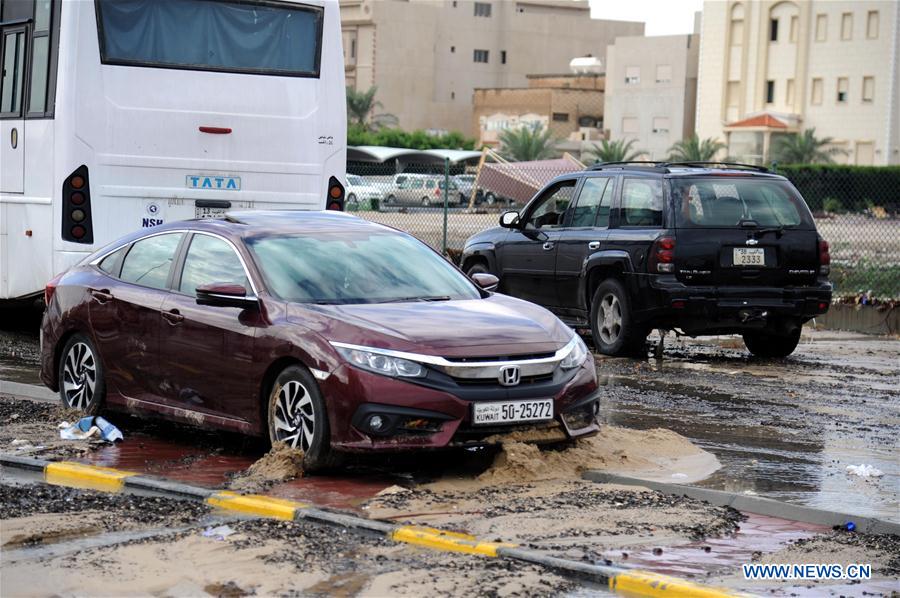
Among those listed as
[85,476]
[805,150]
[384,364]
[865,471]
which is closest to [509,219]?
[865,471]

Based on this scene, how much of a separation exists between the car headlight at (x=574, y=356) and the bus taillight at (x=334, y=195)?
7.27 metres

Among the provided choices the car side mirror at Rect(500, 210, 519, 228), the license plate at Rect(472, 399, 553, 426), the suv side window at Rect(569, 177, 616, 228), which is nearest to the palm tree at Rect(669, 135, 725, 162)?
the car side mirror at Rect(500, 210, 519, 228)

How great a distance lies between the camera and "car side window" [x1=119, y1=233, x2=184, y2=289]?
1019 cm

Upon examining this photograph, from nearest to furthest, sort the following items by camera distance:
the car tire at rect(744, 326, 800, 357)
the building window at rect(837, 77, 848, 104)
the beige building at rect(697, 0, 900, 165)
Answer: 1. the car tire at rect(744, 326, 800, 357)
2. the beige building at rect(697, 0, 900, 165)
3. the building window at rect(837, 77, 848, 104)

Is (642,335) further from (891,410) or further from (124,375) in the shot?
(124,375)

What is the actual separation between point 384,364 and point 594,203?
26.8ft

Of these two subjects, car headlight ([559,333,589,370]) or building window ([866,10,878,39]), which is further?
building window ([866,10,878,39])

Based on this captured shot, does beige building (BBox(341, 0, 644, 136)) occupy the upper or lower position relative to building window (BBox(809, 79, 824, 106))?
upper

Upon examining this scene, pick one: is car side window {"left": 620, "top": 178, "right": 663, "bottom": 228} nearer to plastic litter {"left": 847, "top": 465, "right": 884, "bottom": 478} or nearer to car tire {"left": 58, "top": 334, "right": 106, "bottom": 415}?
plastic litter {"left": 847, "top": 465, "right": 884, "bottom": 478}

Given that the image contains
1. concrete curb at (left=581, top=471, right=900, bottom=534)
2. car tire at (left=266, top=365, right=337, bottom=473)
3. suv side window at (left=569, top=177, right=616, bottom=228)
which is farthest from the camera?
suv side window at (left=569, top=177, right=616, bottom=228)

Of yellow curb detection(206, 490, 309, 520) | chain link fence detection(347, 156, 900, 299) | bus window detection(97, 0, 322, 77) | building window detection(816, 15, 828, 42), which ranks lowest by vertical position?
yellow curb detection(206, 490, 309, 520)

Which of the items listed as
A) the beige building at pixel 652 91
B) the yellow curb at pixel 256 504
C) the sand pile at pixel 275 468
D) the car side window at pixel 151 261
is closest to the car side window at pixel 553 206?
the car side window at pixel 151 261

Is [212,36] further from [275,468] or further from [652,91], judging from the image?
[652,91]

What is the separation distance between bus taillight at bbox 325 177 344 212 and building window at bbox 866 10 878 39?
77.5 meters
